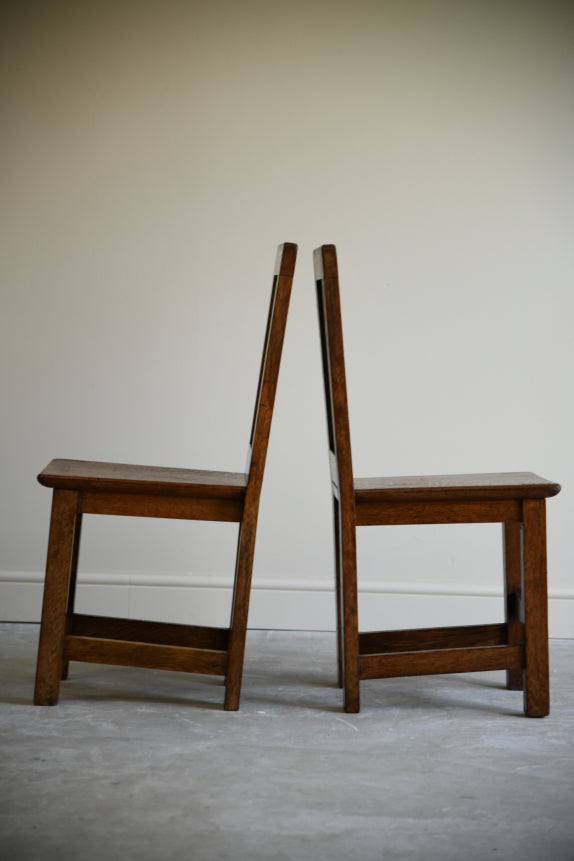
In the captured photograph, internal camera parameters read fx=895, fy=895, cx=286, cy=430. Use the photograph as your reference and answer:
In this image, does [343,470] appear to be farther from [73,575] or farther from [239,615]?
[73,575]

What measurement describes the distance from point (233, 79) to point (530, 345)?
1.20 metres

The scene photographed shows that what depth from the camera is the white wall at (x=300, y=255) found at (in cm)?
268

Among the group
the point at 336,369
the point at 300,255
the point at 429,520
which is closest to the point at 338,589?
the point at 429,520

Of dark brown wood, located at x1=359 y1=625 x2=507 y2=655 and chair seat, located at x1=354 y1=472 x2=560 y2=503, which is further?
dark brown wood, located at x1=359 y1=625 x2=507 y2=655

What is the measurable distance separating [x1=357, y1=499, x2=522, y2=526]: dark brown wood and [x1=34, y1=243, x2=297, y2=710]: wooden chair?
24cm

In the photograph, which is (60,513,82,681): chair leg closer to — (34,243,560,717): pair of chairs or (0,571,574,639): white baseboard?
(34,243,560,717): pair of chairs

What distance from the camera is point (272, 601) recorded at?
271 cm

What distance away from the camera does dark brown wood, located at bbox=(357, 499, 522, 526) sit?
1.90 meters

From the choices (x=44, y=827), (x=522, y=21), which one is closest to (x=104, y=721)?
(x=44, y=827)

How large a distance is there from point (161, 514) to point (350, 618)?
456 mm

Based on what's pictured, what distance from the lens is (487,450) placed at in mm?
2688

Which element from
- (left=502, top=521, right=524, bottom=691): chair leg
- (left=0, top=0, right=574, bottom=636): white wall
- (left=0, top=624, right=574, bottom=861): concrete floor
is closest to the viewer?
(left=0, top=624, right=574, bottom=861): concrete floor

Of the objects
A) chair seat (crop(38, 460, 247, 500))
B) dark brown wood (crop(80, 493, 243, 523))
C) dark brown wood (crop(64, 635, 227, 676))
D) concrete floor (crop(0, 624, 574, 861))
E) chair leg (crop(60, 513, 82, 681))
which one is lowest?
concrete floor (crop(0, 624, 574, 861))

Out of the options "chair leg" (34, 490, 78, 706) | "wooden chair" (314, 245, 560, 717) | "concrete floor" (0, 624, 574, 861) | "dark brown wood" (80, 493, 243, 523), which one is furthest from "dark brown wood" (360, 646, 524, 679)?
"chair leg" (34, 490, 78, 706)
